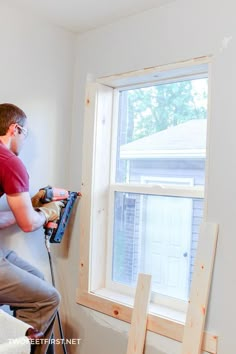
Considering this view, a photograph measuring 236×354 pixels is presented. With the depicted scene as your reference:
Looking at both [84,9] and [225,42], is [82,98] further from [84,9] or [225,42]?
[225,42]

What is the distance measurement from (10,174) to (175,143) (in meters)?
1.06

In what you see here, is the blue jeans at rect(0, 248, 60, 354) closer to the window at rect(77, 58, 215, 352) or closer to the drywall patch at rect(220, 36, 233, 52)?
the window at rect(77, 58, 215, 352)

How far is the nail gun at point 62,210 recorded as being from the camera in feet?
8.43

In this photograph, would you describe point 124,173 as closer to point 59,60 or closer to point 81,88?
point 81,88

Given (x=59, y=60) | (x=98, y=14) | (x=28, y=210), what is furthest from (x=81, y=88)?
(x=28, y=210)

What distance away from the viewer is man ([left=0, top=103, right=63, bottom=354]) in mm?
2070

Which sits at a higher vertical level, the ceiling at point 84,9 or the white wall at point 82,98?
the ceiling at point 84,9

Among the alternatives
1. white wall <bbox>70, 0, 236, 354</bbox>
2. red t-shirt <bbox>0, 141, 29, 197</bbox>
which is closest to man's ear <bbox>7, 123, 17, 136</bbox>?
red t-shirt <bbox>0, 141, 29, 197</bbox>

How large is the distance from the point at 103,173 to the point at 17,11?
1.24 m

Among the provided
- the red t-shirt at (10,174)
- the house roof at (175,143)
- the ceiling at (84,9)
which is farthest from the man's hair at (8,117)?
the house roof at (175,143)

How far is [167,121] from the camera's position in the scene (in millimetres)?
2549

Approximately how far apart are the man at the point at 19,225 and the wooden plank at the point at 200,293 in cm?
75

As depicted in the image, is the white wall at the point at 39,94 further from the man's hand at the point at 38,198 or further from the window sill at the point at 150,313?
the window sill at the point at 150,313

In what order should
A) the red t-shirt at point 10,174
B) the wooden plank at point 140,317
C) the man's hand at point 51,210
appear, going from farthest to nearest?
the man's hand at point 51,210
the wooden plank at point 140,317
the red t-shirt at point 10,174
